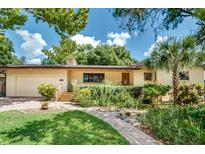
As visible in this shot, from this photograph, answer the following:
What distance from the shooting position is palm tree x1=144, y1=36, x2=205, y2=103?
12727 millimetres

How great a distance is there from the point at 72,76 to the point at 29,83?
407 cm

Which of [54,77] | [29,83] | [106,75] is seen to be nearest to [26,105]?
[29,83]

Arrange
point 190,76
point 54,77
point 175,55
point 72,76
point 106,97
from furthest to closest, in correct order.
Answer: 1. point 72,76
2. point 190,76
3. point 54,77
4. point 106,97
5. point 175,55

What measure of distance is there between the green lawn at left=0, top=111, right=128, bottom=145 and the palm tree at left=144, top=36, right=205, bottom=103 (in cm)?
565

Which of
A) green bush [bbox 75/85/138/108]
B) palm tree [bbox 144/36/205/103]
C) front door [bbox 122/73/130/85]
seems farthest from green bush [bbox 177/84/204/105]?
front door [bbox 122/73/130/85]

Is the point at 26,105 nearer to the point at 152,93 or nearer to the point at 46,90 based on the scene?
the point at 46,90

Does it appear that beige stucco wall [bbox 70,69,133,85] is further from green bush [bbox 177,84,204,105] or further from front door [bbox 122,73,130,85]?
green bush [bbox 177,84,204,105]

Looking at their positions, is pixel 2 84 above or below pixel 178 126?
above

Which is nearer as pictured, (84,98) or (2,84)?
(84,98)

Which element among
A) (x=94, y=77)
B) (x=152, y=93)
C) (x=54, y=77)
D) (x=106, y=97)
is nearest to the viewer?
(x=106, y=97)

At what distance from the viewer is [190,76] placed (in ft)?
61.3

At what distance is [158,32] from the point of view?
10.2 m
